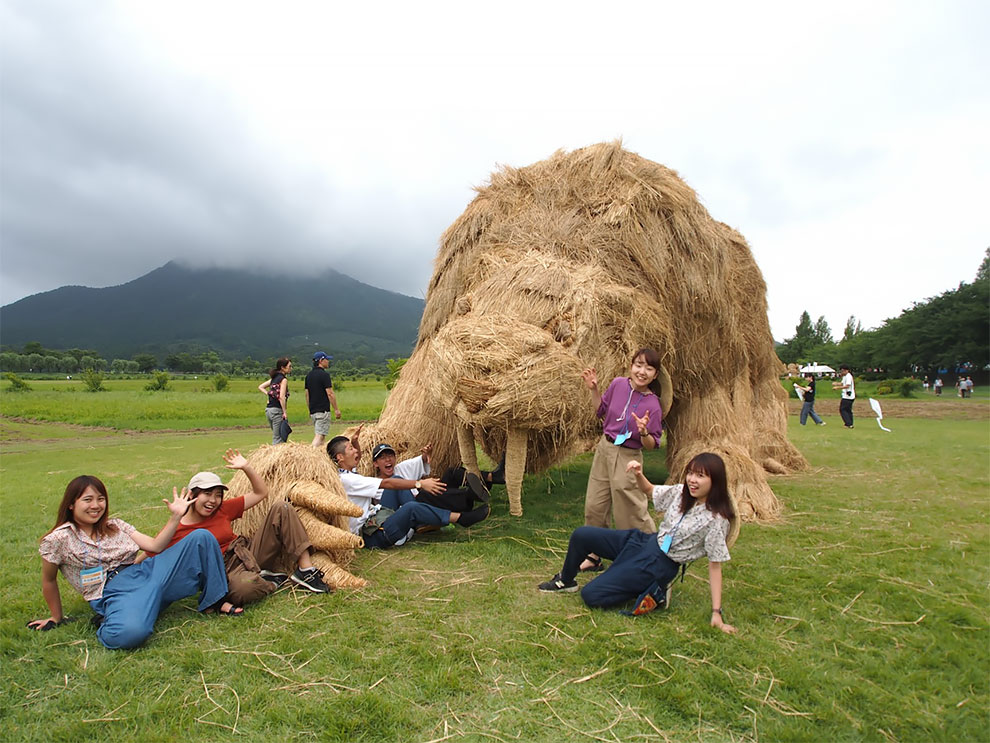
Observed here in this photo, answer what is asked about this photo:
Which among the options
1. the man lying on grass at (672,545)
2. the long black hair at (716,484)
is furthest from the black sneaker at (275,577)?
the long black hair at (716,484)

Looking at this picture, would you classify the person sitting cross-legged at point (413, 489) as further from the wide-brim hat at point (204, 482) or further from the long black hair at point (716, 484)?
the long black hair at point (716, 484)

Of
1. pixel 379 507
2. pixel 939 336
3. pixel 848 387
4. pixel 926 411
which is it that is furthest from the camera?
pixel 939 336

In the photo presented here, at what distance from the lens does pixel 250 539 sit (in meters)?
3.96

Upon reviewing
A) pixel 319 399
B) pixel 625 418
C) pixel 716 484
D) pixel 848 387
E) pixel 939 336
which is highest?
pixel 939 336

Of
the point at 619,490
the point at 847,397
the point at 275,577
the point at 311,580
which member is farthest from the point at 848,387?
the point at 275,577

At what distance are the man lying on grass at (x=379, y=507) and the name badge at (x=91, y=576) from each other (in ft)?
5.37

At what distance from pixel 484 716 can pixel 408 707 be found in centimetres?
32

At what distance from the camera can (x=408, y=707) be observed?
2402mm

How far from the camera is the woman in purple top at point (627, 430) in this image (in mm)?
3754

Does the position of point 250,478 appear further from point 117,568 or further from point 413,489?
point 413,489

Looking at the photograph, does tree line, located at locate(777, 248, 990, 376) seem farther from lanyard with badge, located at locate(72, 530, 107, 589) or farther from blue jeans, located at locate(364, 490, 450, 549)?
lanyard with badge, located at locate(72, 530, 107, 589)

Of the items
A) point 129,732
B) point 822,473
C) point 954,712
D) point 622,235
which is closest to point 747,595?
point 954,712

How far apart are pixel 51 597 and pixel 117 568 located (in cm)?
34

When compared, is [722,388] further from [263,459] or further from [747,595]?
[263,459]
